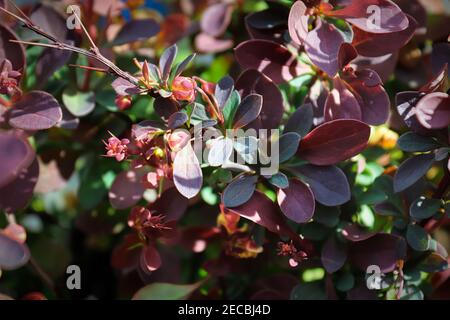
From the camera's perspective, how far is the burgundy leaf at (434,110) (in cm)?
65

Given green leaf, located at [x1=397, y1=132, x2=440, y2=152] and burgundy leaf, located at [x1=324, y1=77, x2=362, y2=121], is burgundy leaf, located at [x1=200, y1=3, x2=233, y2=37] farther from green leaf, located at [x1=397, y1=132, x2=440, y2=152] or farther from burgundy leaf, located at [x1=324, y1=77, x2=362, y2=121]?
green leaf, located at [x1=397, y1=132, x2=440, y2=152]

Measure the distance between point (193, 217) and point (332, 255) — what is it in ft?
0.85

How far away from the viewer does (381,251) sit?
0.75 m

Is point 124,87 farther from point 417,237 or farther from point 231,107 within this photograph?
point 417,237

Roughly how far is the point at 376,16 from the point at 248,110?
202 millimetres

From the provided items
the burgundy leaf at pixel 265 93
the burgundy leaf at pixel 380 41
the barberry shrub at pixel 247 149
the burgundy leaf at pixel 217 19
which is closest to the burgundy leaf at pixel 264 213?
the barberry shrub at pixel 247 149

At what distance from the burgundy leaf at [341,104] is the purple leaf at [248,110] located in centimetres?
10

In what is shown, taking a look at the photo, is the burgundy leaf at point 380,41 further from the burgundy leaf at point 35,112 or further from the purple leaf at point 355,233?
the burgundy leaf at point 35,112

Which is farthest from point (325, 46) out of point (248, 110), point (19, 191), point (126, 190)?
point (19, 191)

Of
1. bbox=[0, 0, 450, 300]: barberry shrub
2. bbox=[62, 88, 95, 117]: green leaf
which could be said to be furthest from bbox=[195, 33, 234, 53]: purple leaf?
bbox=[62, 88, 95, 117]: green leaf

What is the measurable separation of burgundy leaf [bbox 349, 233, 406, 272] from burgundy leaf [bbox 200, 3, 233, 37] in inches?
16.2
